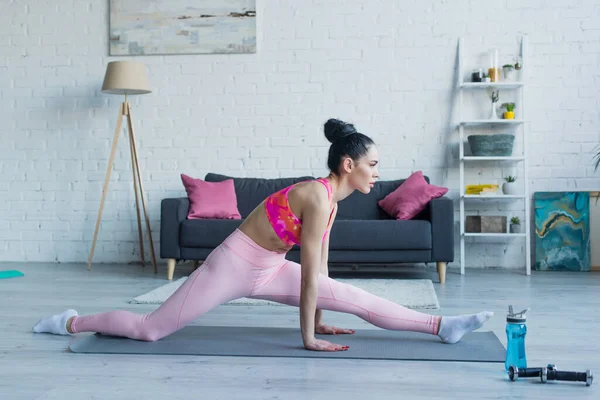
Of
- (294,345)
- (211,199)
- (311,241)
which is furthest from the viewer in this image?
(211,199)

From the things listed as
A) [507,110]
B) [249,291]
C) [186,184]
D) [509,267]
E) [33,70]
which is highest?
[33,70]

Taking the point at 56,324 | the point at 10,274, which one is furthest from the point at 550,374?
the point at 10,274

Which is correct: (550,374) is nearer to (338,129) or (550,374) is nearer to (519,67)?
(338,129)

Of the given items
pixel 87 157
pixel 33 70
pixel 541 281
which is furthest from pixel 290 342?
pixel 33 70

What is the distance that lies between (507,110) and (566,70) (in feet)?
1.98

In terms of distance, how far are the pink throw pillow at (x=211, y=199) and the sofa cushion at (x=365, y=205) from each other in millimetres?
843

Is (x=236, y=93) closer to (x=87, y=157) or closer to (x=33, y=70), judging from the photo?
(x=87, y=157)

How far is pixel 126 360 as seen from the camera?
2.41 m

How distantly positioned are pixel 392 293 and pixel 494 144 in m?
1.81

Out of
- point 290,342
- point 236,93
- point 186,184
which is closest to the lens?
point 290,342

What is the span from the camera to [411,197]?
500 cm

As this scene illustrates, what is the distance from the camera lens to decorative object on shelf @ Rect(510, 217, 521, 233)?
5336 mm

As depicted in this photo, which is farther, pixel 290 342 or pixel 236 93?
pixel 236 93

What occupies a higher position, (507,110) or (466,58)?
(466,58)
